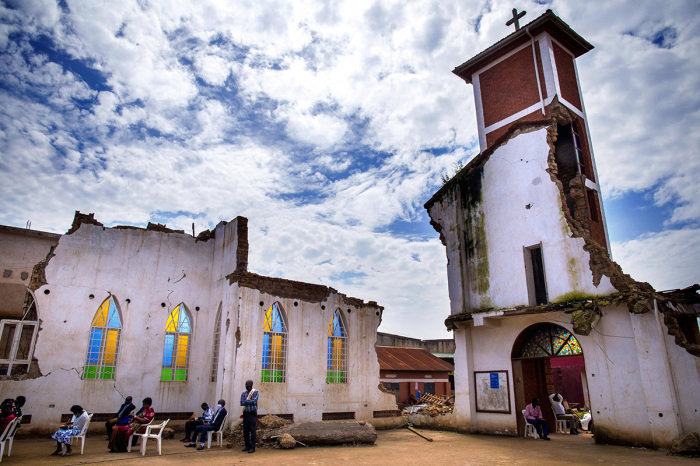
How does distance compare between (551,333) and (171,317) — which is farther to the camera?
(171,317)

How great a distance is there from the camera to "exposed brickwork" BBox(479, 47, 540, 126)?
16344mm

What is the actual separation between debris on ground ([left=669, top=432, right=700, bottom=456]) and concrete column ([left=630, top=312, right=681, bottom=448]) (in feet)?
1.61

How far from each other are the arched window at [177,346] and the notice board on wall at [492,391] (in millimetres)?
9579

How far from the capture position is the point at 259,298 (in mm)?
14703

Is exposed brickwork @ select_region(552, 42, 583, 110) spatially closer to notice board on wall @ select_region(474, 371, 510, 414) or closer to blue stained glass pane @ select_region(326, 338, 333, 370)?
notice board on wall @ select_region(474, 371, 510, 414)

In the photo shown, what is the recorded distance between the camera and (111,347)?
45.5ft

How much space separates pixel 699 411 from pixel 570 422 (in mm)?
5429

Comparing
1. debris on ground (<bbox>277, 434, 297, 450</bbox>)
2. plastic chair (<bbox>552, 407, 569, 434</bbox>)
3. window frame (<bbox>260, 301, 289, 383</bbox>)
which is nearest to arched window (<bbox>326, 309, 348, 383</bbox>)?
window frame (<bbox>260, 301, 289, 383</bbox>)

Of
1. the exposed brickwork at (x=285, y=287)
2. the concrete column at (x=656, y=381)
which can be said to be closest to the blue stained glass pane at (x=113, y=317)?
the exposed brickwork at (x=285, y=287)

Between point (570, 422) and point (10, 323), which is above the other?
point (10, 323)

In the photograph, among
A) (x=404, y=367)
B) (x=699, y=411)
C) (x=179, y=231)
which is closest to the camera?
(x=699, y=411)

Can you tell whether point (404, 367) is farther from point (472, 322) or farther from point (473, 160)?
point (473, 160)

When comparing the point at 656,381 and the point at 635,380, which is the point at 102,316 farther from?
the point at 656,381

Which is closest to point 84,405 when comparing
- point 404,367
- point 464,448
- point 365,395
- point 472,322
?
point 365,395
